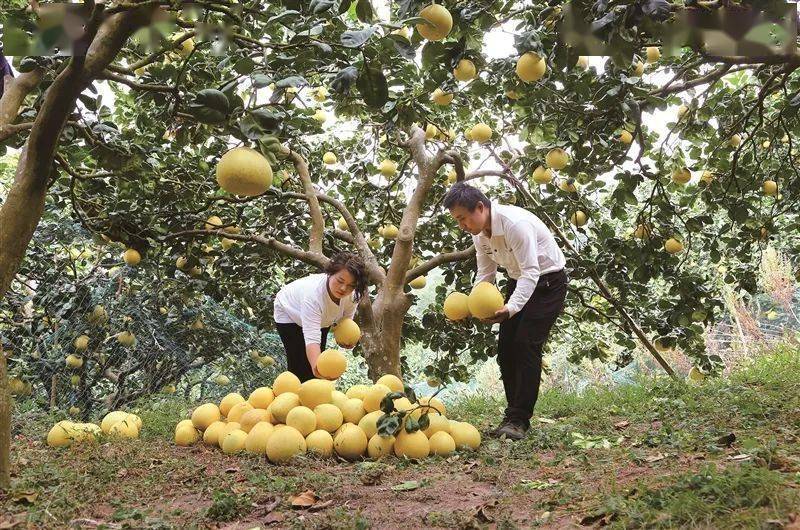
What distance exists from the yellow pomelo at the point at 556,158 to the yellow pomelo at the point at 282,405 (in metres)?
2.02

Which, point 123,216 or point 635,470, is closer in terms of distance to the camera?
point 635,470

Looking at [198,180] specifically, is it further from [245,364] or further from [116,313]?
[245,364]

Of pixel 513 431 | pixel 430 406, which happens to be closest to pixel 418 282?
pixel 513 431

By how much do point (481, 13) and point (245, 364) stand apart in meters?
4.78

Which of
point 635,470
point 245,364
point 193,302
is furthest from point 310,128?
point 245,364

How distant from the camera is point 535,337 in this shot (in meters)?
3.36

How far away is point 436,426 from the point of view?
307 cm

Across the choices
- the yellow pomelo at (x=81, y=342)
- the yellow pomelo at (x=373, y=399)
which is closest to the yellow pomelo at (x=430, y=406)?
the yellow pomelo at (x=373, y=399)

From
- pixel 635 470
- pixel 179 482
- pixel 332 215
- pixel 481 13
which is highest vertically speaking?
pixel 332 215

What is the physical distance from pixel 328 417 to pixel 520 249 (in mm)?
1358

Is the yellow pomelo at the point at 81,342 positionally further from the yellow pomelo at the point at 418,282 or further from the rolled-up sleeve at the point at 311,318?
the yellow pomelo at the point at 418,282

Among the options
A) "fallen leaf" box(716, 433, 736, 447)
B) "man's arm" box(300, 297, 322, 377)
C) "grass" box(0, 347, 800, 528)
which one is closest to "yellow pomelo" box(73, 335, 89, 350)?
"grass" box(0, 347, 800, 528)

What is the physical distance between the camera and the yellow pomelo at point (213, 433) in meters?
3.37

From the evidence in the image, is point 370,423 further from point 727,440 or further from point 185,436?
point 727,440
